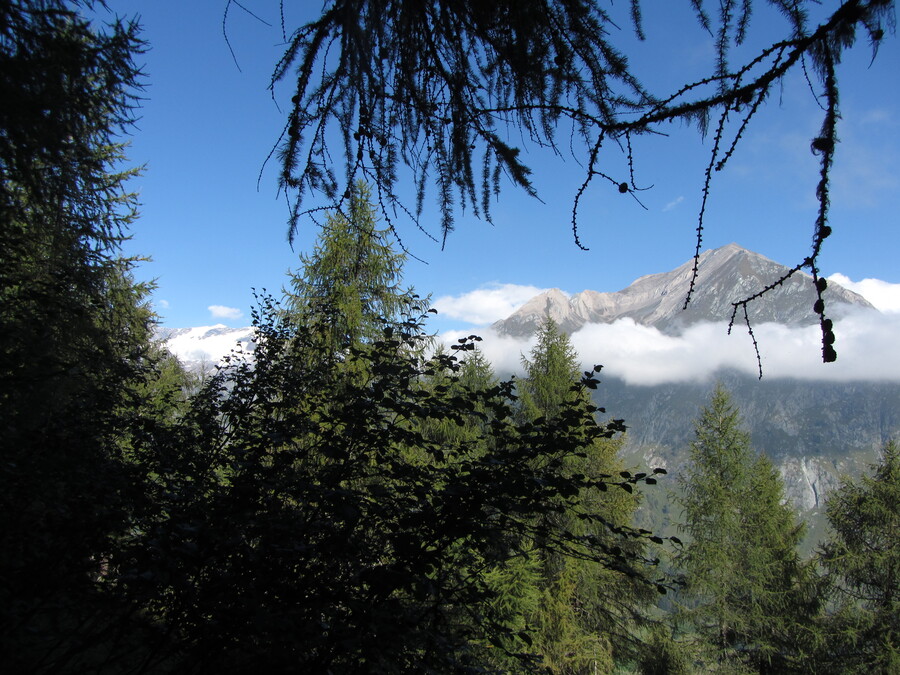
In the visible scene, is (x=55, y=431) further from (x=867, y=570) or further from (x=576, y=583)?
(x=867, y=570)

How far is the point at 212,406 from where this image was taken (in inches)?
201

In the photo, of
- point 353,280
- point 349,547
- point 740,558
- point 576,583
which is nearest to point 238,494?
point 349,547

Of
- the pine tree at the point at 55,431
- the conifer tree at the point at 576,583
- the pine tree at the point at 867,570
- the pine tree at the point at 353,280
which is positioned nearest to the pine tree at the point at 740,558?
the pine tree at the point at 867,570

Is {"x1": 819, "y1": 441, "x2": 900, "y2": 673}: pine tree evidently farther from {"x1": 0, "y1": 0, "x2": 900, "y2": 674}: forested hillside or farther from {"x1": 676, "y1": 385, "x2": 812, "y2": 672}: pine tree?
{"x1": 0, "y1": 0, "x2": 900, "y2": 674}: forested hillside

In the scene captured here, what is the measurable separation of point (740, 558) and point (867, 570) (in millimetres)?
3210

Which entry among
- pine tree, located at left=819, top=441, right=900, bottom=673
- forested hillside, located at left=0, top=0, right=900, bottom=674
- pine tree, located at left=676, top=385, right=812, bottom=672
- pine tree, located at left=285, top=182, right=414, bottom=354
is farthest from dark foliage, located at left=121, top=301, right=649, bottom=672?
pine tree, located at left=819, top=441, right=900, bottom=673

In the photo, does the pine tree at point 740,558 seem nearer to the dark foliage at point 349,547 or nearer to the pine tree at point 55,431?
the dark foliage at point 349,547

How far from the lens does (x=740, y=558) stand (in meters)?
15.6

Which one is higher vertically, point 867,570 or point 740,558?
point 867,570

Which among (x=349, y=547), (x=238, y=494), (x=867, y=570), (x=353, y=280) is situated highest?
(x=353, y=280)

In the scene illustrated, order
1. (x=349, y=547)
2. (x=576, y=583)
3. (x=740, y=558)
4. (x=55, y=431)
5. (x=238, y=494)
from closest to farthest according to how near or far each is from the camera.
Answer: (x=349, y=547), (x=238, y=494), (x=55, y=431), (x=576, y=583), (x=740, y=558)

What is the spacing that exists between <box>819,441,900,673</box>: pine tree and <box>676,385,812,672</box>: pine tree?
3.38 ft

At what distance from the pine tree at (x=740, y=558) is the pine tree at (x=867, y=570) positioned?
103 centimetres

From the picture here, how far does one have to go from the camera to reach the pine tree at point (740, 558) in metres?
14.9
